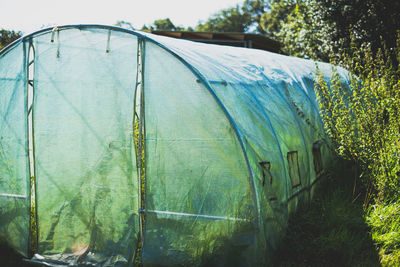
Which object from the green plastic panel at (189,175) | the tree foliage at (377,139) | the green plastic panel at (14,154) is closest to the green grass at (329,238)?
the tree foliage at (377,139)

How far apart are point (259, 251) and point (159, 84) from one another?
1930 millimetres

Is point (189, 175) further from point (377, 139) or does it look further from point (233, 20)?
point (233, 20)

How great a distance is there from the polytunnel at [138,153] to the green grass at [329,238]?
255 mm

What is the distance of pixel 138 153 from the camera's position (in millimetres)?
4270

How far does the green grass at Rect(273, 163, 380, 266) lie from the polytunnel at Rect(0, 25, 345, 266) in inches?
10.0

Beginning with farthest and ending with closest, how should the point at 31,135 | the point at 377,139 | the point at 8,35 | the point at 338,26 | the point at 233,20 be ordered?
the point at 233,20
the point at 338,26
the point at 8,35
the point at 377,139
the point at 31,135

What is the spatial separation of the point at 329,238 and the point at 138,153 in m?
2.26

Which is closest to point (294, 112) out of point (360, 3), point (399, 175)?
point (399, 175)

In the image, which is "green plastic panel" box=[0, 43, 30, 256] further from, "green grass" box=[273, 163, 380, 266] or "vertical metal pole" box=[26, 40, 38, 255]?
"green grass" box=[273, 163, 380, 266]

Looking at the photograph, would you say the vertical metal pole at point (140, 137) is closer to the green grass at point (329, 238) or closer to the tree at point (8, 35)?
the green grass at point (329, 238)

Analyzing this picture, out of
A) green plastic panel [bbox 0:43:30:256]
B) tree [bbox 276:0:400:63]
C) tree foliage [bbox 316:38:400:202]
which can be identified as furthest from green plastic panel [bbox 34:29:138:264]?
tree [bbox 276:0:400:63]

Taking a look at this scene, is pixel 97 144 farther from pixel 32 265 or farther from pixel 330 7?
pixel 330 7

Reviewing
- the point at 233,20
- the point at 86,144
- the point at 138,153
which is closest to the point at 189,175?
the point at 138,153

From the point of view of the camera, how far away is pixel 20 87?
4.63 metres
